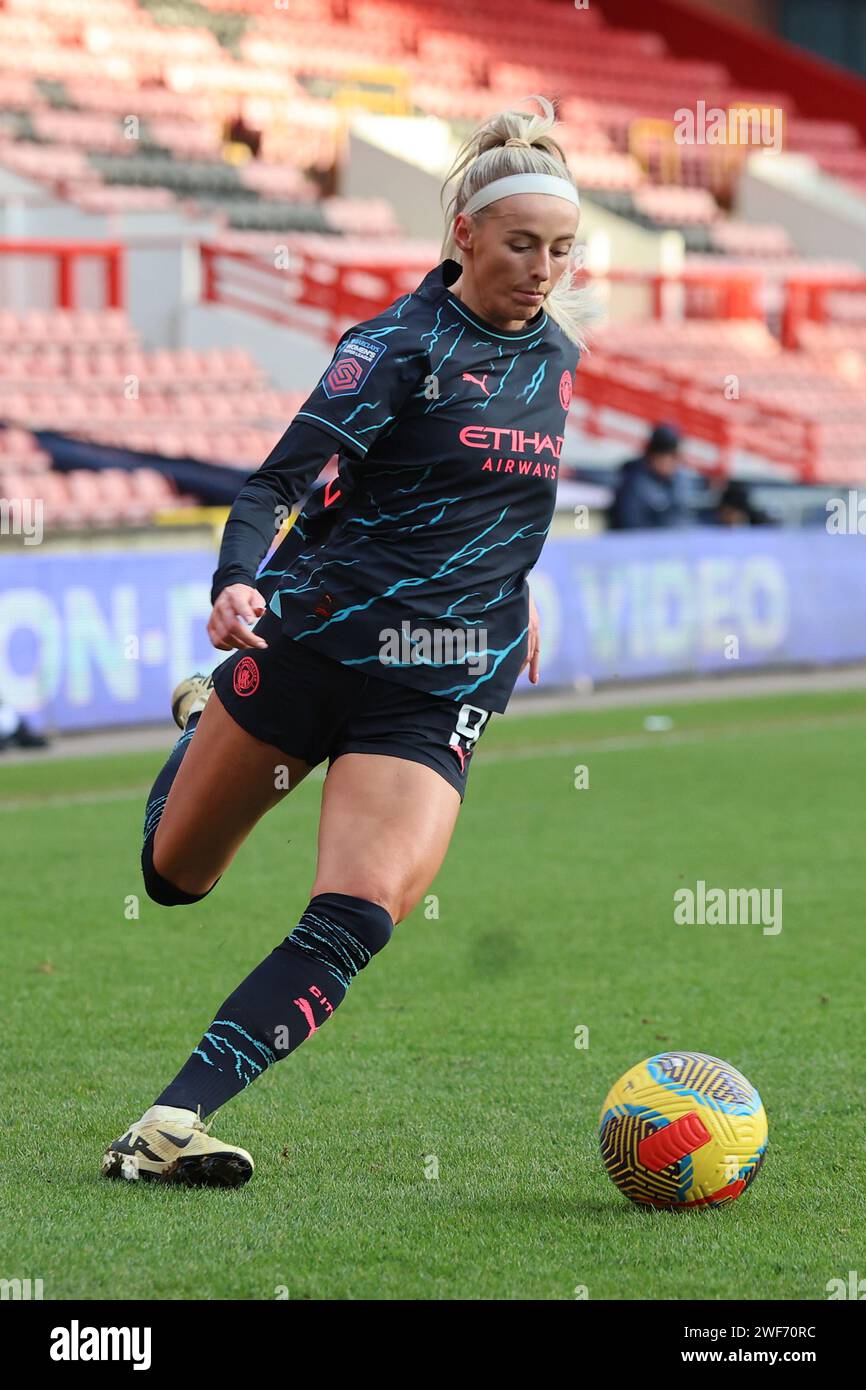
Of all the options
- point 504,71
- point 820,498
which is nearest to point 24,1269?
point 820,498

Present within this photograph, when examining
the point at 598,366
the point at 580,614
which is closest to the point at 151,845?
the point at 580,614

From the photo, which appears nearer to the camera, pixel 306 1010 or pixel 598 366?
pixel 306 1010

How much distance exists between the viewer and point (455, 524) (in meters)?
4.02

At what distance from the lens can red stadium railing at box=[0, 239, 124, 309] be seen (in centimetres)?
1723

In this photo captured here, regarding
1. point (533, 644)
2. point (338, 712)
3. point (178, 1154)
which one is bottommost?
point (178, 1154)

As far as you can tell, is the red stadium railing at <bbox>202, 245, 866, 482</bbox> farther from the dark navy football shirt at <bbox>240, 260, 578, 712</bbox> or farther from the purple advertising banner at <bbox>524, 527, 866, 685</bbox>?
the dark navy football shirt at <bbox>240, 260, 578, 712</bbox>

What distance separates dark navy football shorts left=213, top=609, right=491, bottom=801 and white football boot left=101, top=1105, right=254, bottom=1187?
2.46 feet

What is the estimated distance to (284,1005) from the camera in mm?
3914

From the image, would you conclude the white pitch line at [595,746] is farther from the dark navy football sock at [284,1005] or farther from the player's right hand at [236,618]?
the player's right hand at [236,618]

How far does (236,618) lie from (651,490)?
11.6 m

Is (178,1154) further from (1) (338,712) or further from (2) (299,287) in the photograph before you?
(2) (299,287)

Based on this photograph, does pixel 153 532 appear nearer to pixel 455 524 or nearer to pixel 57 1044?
pixel 57 1044

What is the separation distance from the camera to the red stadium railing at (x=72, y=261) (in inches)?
679

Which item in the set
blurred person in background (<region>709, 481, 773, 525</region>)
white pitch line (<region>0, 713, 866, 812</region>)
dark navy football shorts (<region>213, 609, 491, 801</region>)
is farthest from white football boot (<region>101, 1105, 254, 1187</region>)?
blurred person in background (<region>709, 481, 773, 525</region>)
